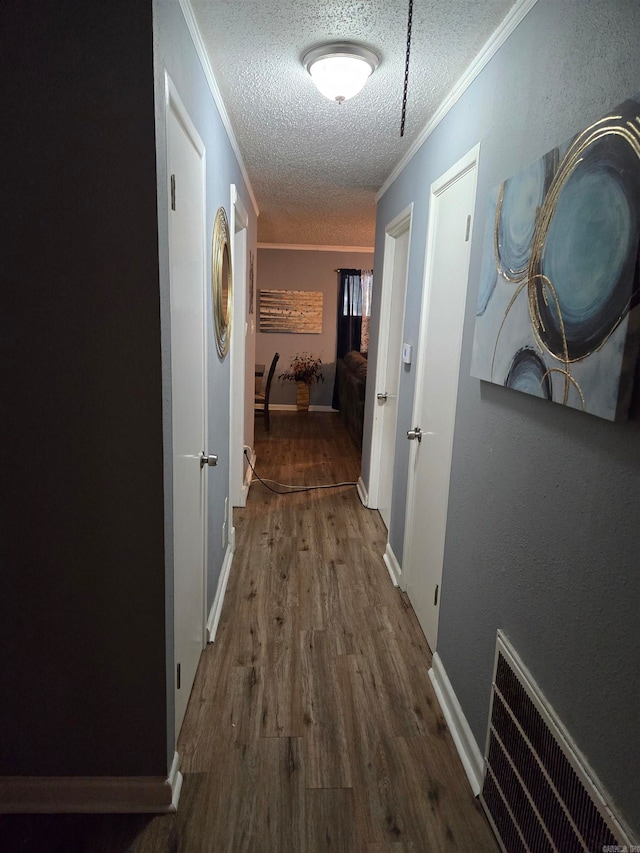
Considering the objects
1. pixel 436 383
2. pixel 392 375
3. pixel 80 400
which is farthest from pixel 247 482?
pixel 80 400

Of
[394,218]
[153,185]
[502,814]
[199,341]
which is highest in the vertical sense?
[394,218]

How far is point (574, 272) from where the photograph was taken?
112 centimetres

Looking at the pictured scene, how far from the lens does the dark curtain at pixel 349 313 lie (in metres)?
7.63

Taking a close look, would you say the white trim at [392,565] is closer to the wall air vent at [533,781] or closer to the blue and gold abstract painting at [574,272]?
the wall air vent at [533,781]

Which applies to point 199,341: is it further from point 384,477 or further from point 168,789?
point 384,477

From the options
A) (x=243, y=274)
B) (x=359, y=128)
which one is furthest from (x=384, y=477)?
(x=359, y=128)

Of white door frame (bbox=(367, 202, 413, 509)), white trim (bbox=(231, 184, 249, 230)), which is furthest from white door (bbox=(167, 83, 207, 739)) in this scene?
white door frame (bbox=(367, 202, 413, 509))

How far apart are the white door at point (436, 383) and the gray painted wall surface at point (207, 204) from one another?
950 millimetres

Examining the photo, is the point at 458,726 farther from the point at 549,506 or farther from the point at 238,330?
the point at 238,330

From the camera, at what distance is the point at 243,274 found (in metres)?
3.57

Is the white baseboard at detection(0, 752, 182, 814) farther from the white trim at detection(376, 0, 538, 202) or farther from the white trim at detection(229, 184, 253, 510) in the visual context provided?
the white trim at detection(376, 0, 538, 202)

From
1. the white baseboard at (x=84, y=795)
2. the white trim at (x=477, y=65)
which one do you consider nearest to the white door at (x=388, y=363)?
the white trim at (x=477, y=65)

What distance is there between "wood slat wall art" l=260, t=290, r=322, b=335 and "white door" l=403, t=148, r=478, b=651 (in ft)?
17.5

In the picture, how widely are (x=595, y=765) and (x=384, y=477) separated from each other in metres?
2.90
